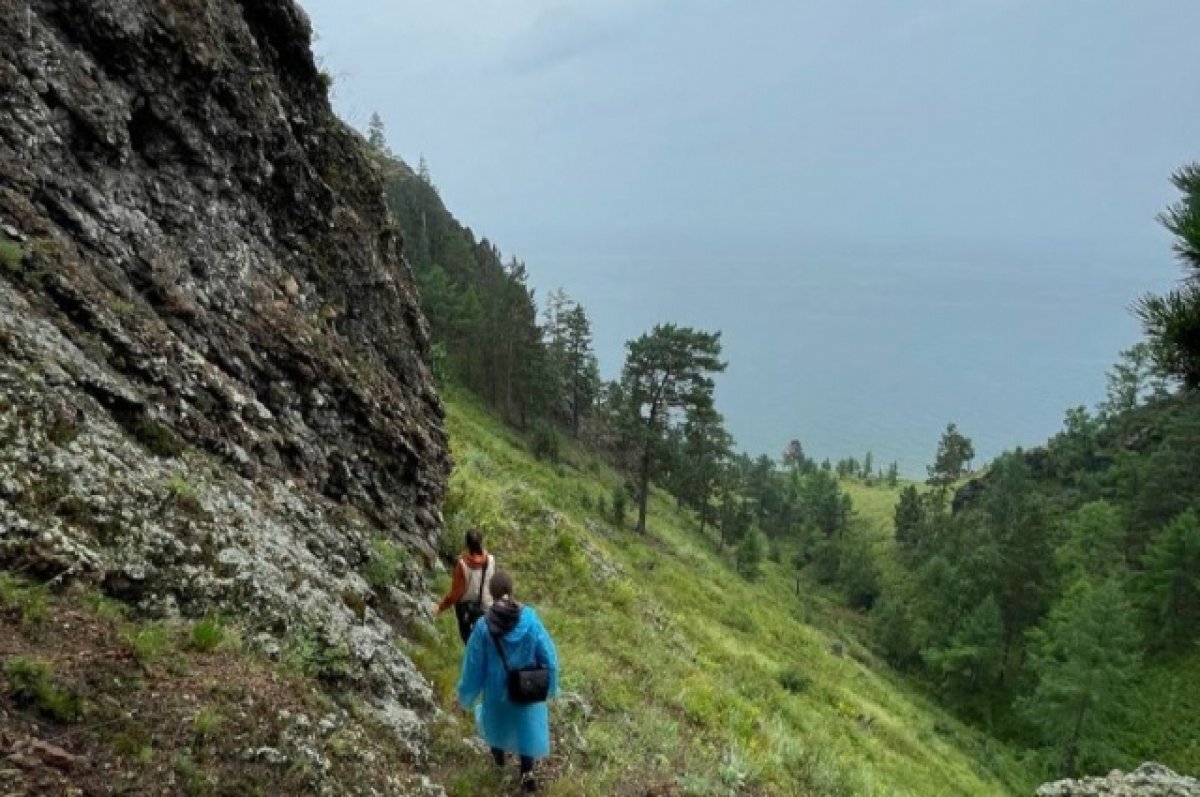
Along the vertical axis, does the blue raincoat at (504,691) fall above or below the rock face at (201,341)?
below

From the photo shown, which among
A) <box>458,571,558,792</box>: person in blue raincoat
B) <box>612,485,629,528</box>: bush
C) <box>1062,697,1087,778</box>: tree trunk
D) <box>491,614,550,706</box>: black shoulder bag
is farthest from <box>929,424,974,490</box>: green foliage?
<box>491,614,550,706</box>: black shoulder bag

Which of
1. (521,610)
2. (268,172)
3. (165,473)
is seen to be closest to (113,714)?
(165,473)

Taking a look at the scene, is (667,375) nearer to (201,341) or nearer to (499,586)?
(201,341)

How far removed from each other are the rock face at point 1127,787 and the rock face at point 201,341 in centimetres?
1255

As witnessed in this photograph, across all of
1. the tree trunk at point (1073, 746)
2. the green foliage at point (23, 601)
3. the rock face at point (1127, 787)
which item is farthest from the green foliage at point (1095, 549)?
the green foliage at point (23, 601)

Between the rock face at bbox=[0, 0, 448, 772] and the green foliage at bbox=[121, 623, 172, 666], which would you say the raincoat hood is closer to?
the rock face at bbox=[0, 0, 448, 772]

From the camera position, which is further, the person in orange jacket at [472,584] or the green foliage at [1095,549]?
the green foliage at [1095,549]

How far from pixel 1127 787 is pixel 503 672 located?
1372 cm

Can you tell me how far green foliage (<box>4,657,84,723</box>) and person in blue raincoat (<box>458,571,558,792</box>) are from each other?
11.2 feet

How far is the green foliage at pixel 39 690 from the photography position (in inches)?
193

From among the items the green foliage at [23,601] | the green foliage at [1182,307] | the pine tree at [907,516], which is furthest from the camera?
the pine tree at [907,516]

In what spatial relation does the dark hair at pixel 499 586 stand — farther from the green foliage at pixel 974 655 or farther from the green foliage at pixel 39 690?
the green foliage at pixel 974 655

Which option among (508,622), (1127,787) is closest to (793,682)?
(1127,787)

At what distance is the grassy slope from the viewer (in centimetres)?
974
